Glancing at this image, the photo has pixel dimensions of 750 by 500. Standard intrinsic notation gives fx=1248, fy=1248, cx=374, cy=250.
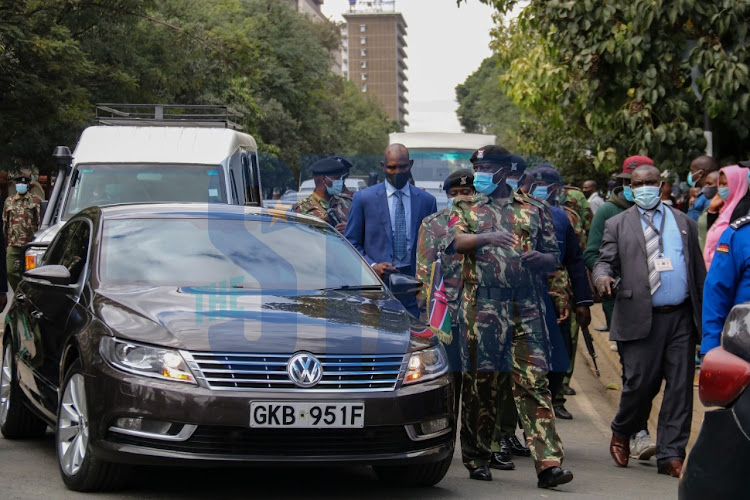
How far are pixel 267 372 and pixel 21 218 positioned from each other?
1242cm

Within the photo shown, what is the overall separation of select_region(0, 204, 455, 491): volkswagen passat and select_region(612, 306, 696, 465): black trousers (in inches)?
71.6

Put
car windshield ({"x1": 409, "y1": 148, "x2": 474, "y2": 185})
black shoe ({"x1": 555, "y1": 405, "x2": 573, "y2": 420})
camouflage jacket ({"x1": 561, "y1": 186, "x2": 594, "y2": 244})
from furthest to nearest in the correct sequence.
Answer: car windshield ({"x1": 409, "y1": 148, "x2": 474, "y2": 185}), camouflage jacket ({"x1": 561, "y1": 186, "x2": 594, "y2": 244}), black shoe ({"x1": 555, "y1": 405, "x2": 573, "y2": 420})

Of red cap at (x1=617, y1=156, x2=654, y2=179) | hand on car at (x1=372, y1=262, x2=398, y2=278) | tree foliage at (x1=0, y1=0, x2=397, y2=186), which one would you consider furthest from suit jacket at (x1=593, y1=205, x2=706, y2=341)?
tree foliage at (x1=0, y1=0, x2=397, y2=186)

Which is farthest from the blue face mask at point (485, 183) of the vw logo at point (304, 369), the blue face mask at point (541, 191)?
the blue face mask at point (541, 191)

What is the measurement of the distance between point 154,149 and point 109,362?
24.4 feet

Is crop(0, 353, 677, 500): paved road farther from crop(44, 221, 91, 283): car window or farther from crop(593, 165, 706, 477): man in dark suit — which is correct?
crop(44, 221, 91, 283): car window

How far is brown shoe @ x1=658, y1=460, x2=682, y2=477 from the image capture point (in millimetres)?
7805

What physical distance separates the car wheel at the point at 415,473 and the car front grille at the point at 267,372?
2.33 feet

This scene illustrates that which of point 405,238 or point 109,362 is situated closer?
point 109,362

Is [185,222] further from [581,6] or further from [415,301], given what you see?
[581,6]

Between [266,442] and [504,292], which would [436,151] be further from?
[266,442]

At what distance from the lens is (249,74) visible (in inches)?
1218

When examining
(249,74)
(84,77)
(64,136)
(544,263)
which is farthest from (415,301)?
(249,74)

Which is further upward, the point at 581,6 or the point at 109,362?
the point at 581,6
